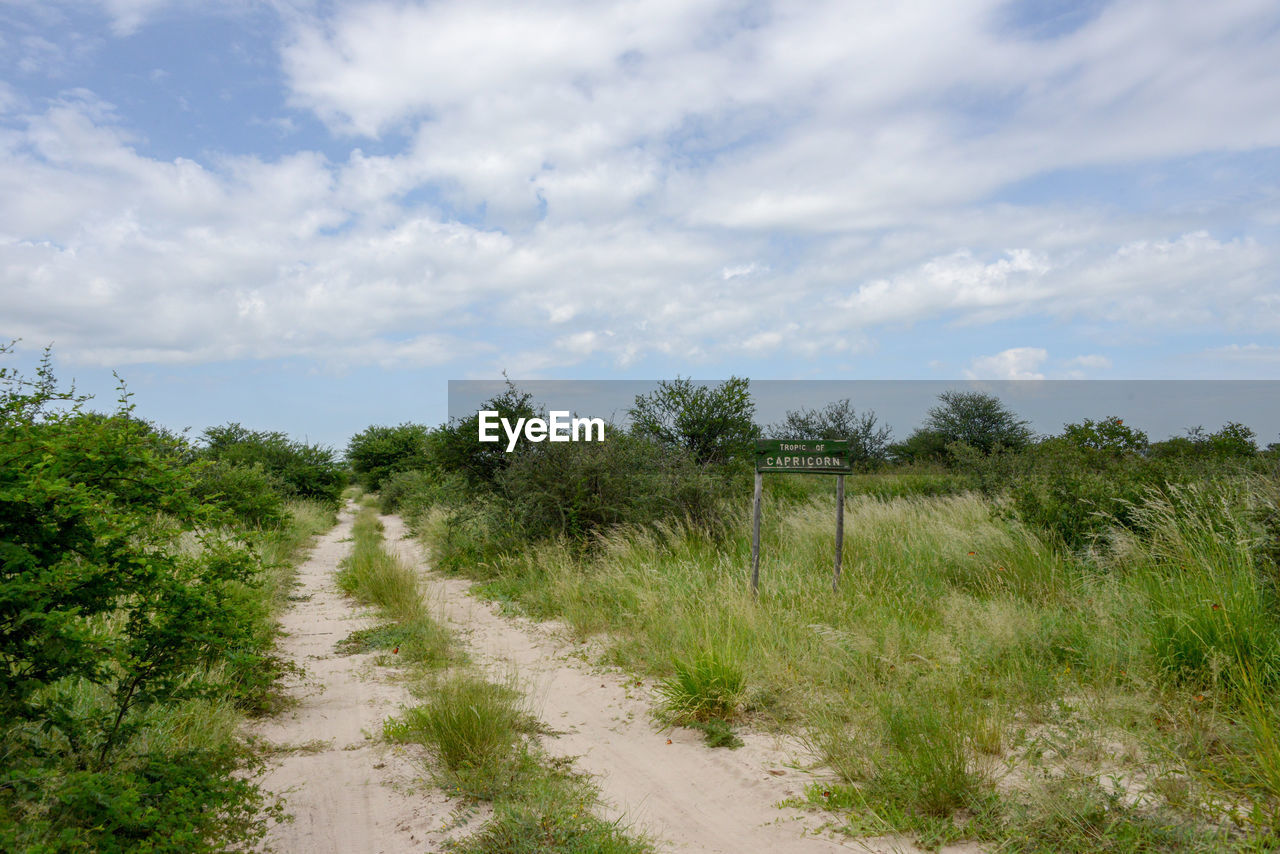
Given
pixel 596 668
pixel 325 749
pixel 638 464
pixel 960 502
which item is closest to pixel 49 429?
pixel 325 749

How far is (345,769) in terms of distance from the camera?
5.01m

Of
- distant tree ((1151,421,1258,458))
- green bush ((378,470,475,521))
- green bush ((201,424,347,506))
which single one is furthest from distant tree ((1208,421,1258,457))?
green bush ((201,424,347,506))

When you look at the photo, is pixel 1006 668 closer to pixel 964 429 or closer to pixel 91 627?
pixel 91 627

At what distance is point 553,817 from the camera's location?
13.2 ft

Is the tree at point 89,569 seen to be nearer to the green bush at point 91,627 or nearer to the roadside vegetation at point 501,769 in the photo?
the green bush at point 91,627

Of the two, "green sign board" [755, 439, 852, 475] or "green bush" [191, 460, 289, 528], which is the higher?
"green sign board" [755, 439, 852, 475]

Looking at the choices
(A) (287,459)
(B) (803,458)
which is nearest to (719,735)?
→ (B) (803,458)

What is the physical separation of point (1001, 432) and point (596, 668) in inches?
1438

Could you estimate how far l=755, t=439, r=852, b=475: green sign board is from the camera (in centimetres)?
898

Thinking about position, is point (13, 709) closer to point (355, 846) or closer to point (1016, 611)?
point (355, 846)

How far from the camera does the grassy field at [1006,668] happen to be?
3838mm

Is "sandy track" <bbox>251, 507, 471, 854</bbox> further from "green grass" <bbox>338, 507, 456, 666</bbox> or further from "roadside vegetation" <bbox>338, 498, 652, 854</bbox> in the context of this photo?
"green grass" <bbox>338, 507, 456, 666</bbox>

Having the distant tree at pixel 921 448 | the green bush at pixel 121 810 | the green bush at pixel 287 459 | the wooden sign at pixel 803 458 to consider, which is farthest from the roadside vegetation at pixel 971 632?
the distant tree at pixel 921 448

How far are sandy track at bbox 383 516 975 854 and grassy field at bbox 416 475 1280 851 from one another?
250mm
